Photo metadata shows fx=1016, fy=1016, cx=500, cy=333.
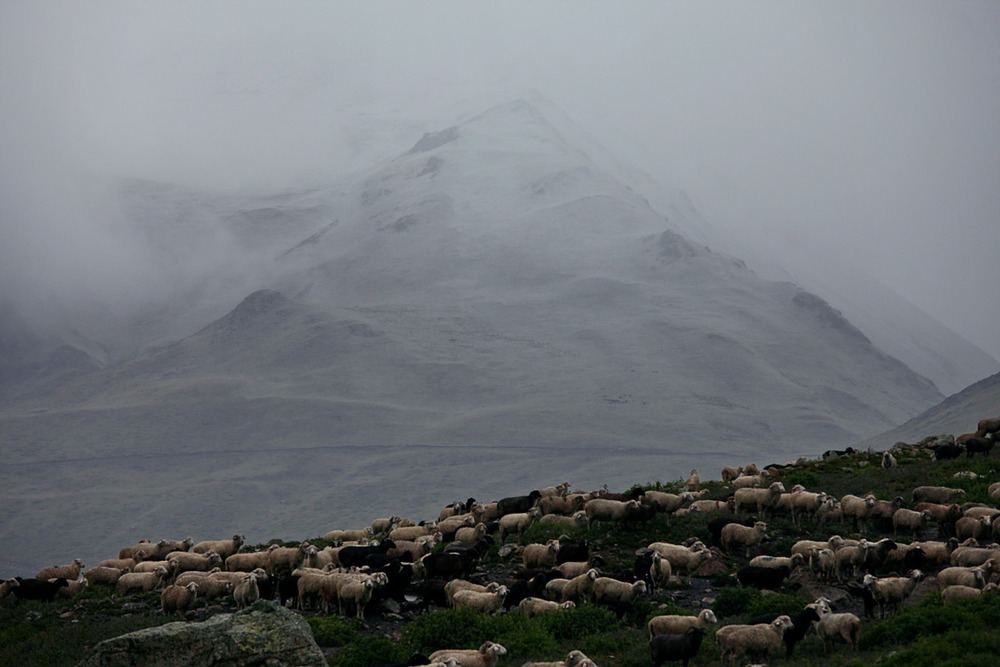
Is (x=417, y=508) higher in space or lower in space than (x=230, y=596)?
lower

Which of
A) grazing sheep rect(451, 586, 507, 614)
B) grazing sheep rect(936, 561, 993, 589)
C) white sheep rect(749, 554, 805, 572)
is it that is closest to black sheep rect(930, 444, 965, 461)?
white sheep rect(749, 554, 805, 572)

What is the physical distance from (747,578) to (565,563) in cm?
443

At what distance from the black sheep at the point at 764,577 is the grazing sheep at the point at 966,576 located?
345cm

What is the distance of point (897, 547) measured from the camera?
23.4 metres

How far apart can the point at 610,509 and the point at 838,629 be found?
10.9m

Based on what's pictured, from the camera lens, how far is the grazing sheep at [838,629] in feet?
60.8

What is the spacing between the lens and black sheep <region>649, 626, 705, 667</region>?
18141 millimetres

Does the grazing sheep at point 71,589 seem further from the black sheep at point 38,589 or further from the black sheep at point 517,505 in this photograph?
the black sheep at point 517,505

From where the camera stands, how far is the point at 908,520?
27.0 metres

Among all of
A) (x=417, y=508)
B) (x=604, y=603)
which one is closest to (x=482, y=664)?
(x=604, y=603)

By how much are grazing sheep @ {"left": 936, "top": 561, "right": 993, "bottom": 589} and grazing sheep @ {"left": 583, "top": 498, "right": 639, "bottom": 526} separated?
377 inches

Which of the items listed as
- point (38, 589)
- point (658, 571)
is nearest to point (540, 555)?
point (658, 571)

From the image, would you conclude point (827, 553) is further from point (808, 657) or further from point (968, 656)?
point (968, 656)

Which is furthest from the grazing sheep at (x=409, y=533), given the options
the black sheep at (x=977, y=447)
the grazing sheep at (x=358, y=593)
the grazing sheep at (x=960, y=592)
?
the black sheep at (x=977, y=447)
